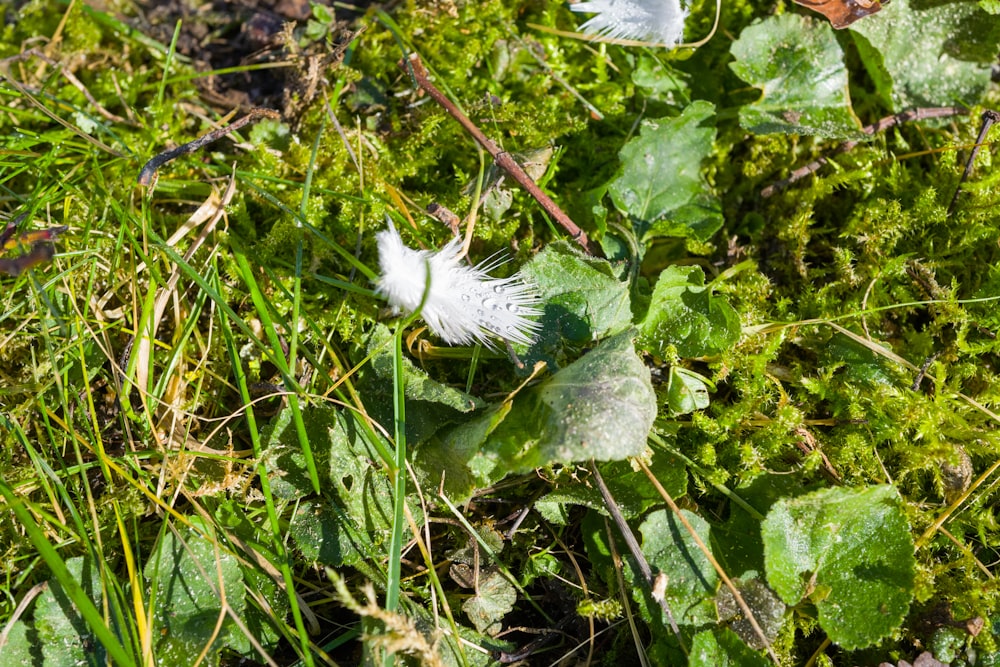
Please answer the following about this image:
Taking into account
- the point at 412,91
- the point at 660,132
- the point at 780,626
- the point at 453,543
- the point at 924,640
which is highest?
the point at 412,91

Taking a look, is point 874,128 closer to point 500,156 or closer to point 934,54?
point 934,54

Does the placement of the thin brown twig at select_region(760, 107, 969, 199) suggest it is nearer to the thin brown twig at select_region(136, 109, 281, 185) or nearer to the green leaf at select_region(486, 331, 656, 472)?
the green leaf at select_region(486, 331, 656, 472)

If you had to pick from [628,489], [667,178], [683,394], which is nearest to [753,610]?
[628,489]

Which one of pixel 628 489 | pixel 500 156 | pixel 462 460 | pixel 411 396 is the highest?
pixel 500 156

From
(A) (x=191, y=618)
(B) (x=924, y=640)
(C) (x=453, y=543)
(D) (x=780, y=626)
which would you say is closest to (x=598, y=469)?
(C) (x=453, y=543)

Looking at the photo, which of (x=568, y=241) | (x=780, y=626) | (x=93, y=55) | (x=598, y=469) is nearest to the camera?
(x=780, y=626)

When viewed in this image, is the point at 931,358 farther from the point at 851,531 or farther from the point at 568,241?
the point at 568,241
